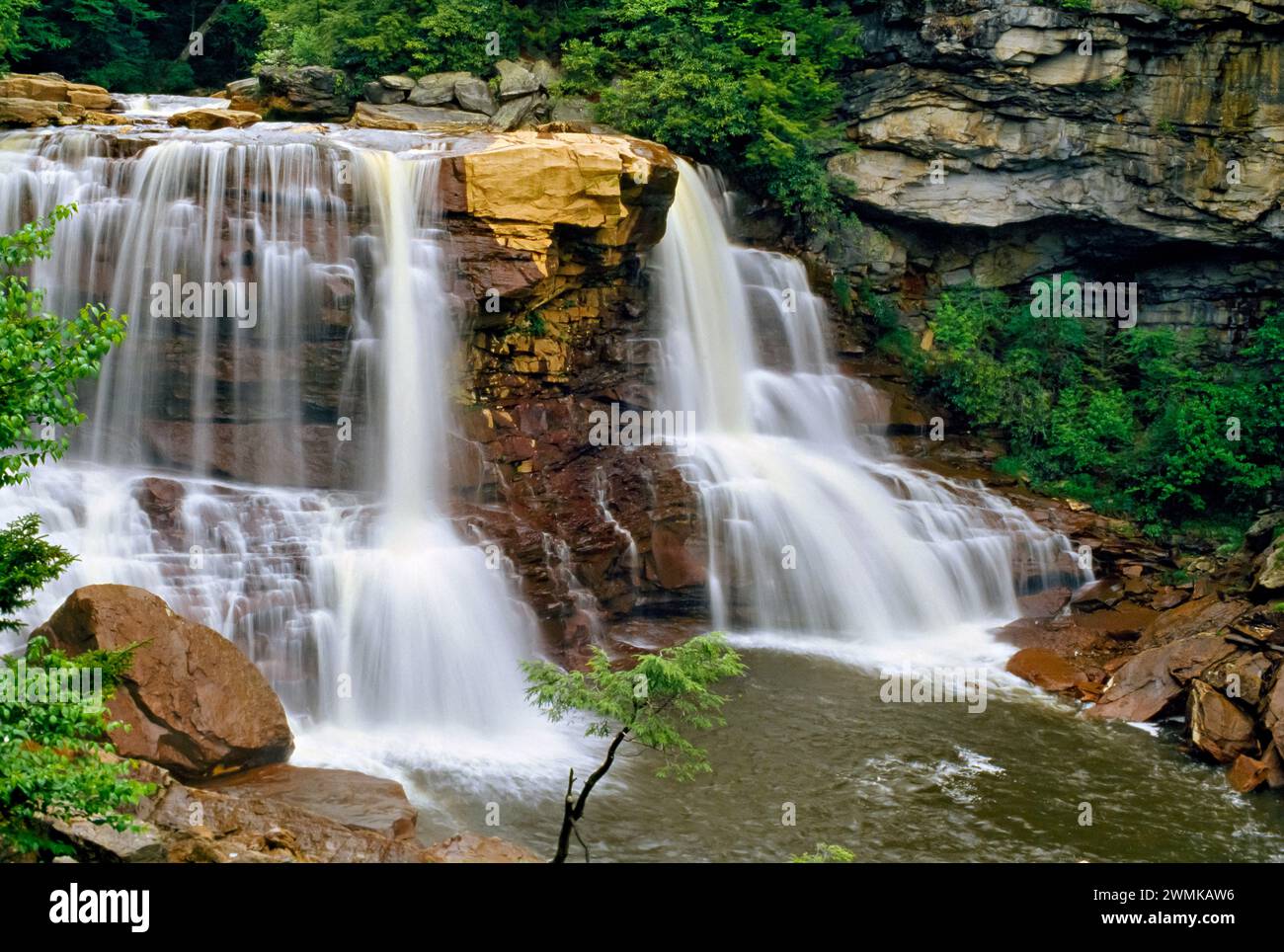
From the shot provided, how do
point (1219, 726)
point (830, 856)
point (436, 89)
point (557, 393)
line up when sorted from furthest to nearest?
point (436, 89)
point (557, 393)
point (1219, 726)
point (830, 856)

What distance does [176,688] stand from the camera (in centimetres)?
1172

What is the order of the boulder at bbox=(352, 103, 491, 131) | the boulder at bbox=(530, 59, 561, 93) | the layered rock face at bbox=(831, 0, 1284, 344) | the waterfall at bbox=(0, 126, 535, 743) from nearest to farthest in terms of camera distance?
the waterfall at bbox=(0, 126, 535, 743) < the boulder at bbox=(352, 103, 491, 131) < the layered rock face at bbox=(831, 0, 1284, 344) < the boulder at bbox=(530, 59, 561, 93)

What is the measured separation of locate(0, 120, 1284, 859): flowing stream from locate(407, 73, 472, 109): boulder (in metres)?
2.51

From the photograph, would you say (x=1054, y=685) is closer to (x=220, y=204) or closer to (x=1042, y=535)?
(x=1042, y=535)

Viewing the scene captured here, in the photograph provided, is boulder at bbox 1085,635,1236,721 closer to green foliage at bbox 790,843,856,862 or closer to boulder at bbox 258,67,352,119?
green foliage at bbox 790,843,856,862

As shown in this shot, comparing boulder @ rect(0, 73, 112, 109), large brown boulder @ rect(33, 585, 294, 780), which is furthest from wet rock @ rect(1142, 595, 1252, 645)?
boulder @ rect(0, 73, 112, 109)

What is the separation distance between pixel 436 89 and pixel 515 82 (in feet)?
4.67

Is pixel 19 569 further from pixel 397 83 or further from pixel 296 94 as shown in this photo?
pixel 397 83

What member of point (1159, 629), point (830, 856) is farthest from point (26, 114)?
point (1159, 629)

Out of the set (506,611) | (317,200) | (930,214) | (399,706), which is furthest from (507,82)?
(399,706)

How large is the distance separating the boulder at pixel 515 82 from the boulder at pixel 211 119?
4528 mm

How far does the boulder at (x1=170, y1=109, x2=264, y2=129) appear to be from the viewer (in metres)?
19.1

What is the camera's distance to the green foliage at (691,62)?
70.6ft

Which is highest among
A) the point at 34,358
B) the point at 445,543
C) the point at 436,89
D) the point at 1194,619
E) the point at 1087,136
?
the point at 436,89
